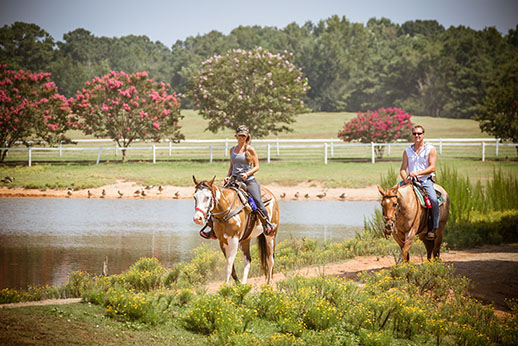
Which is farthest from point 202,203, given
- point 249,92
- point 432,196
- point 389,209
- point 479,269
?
point 249,92

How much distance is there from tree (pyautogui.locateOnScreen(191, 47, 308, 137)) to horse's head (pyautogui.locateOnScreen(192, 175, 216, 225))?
3394cm

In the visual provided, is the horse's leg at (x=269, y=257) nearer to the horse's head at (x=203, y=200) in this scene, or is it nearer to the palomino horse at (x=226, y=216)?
the palomino horse at (x=226, y=216)

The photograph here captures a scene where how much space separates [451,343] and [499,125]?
35.0 m

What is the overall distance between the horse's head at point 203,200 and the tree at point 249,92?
3394cm

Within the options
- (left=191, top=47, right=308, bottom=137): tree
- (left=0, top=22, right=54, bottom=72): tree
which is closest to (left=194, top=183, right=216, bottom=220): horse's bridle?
(left=0, top=22, right=54, bottom=72): tree

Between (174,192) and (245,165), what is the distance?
18551mm

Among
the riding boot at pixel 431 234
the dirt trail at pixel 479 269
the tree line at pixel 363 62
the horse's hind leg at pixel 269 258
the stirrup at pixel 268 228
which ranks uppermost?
the tree line at pixel 363 62

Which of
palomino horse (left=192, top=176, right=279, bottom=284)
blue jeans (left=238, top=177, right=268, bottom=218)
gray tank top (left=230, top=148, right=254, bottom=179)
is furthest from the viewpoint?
blue jeans (left=238, top=177, right=268, bottom=218)

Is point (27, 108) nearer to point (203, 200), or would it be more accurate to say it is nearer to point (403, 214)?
point (203, 200)

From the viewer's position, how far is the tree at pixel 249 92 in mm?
42656

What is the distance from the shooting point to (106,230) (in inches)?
686

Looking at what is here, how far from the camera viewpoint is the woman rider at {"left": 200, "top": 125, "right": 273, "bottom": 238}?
8.99 m

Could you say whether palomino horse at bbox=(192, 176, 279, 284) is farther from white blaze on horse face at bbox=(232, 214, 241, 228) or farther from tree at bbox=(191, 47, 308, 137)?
tree at bbox=(191, 47, 308, 137)

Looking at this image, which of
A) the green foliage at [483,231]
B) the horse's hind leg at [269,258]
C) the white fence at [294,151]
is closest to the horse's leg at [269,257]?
the horse's hind leg at [269,258]
